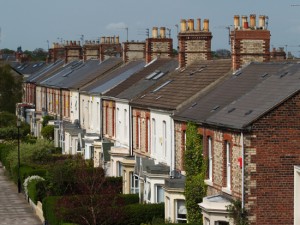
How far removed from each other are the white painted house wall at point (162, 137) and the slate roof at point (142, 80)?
602cm

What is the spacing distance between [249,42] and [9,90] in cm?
7305

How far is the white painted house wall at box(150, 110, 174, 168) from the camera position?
1526 inches

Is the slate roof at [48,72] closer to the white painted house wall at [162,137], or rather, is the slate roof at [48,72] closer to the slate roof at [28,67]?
the slate roof at [28,67]

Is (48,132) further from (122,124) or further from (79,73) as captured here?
(122,124)

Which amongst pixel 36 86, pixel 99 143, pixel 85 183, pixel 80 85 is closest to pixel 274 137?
pixel 85 183

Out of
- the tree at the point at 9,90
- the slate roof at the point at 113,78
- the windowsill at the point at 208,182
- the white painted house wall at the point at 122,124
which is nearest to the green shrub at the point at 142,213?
the windowsill at the point at 208,182

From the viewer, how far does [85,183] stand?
139 ft

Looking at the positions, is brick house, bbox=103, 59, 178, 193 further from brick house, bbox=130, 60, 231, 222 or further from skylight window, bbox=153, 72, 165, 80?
brick house, bbox=130, 60, 231, 222

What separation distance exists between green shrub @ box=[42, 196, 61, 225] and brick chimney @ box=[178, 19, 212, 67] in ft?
37.3

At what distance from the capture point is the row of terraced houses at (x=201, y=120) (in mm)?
28594

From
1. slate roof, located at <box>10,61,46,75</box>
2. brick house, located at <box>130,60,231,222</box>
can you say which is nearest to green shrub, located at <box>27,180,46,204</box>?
brick house, located at <box>130,60,231,222</box>

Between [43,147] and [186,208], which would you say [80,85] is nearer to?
[43,147]

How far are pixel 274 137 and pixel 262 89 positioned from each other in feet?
13.8

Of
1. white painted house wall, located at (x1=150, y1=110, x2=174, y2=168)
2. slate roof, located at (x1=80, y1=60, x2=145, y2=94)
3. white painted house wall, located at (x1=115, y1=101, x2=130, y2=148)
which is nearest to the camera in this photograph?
white painted house wall, located at (x1=150, y1=110, x2=174, y2=168)
